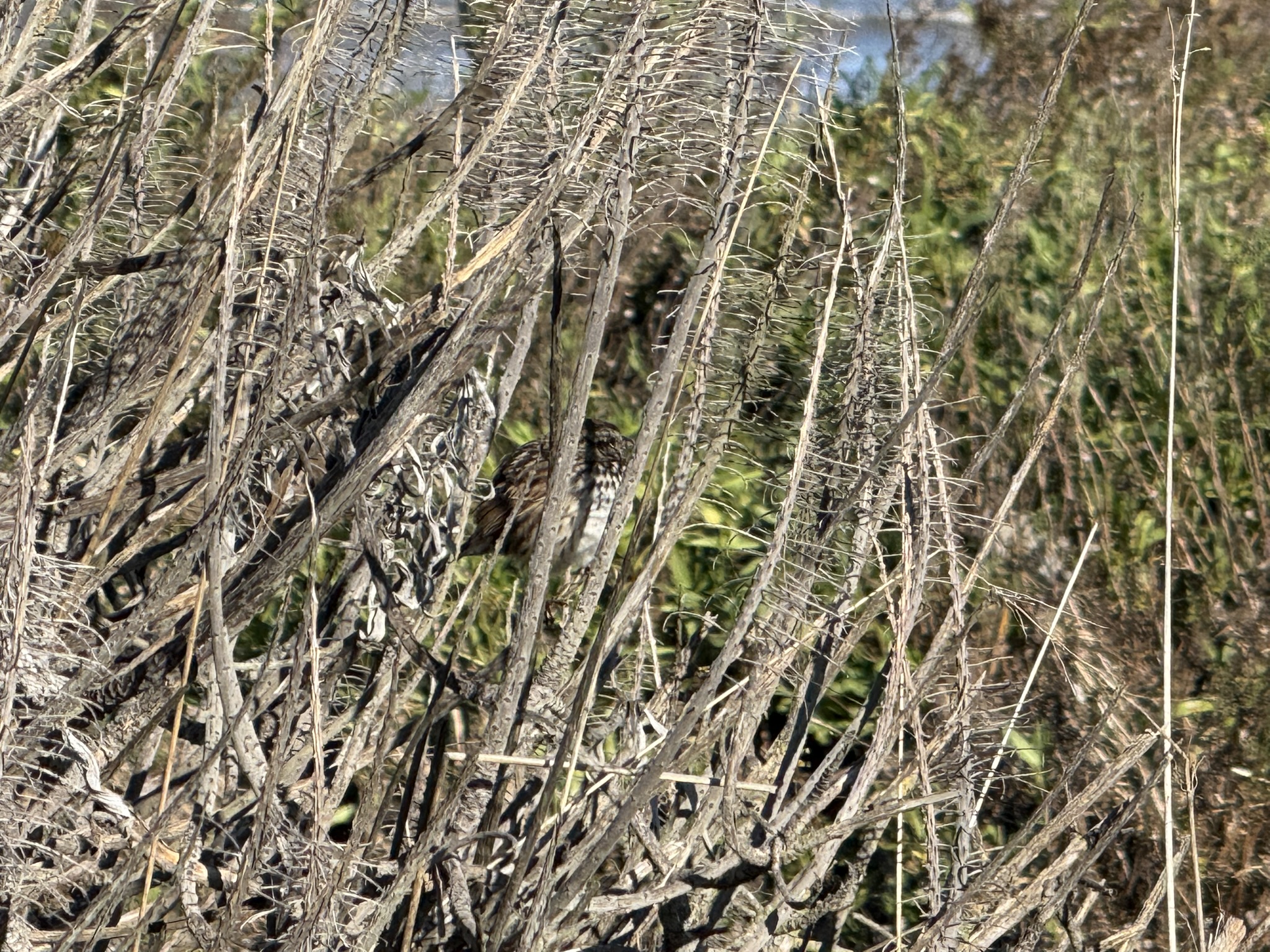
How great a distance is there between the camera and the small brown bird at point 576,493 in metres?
2.92

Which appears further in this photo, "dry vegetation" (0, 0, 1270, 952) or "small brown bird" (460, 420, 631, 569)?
"small brown bird" (460, 420, 631, 569)

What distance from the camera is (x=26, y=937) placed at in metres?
1.52

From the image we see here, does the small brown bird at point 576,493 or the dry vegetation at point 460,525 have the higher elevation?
the dry vegetation at point 460,525

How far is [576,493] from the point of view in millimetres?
2994

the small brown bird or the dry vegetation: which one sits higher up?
A: the dry vegetation

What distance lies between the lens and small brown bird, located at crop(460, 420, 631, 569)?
292 cm

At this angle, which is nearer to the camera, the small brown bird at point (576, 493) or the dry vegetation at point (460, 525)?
the dry vegetation at point (460, 525)

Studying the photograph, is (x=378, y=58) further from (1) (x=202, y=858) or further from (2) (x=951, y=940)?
(2) (x=951, y=940)

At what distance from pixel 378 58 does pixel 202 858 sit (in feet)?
3.58

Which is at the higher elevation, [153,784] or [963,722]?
[963,722]

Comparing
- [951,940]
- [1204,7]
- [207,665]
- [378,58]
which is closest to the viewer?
[951,940]

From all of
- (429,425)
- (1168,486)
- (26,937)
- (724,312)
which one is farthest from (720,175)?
(26,937)

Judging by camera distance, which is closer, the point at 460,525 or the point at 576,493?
the point at 460,525

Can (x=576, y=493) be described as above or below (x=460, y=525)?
below
